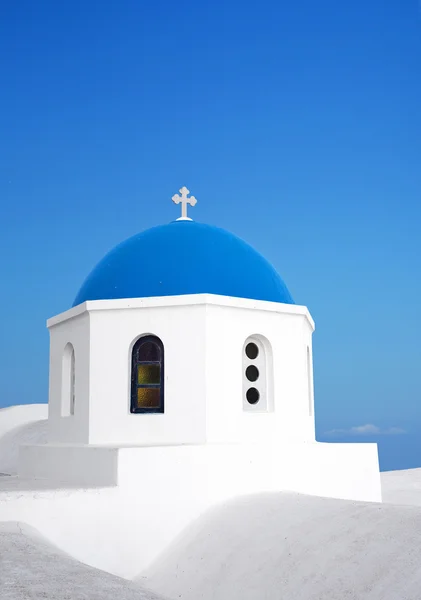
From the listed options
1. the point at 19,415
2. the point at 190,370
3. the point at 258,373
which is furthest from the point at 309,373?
the point at 19,415

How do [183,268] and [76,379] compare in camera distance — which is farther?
[76,379]

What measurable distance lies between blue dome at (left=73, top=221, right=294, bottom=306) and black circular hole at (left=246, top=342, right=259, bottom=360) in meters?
0.73

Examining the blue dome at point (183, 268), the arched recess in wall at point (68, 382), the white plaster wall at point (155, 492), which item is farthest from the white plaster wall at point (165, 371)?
the arched recess in wall at point (68, 382)

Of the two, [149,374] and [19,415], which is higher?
[149,374]

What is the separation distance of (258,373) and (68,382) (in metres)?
3.24

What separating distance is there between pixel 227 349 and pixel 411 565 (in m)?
4.88

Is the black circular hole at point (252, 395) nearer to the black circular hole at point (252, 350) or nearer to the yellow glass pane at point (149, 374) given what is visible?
the black circular hole at point (252, 350)

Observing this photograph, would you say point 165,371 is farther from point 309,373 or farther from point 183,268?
point 309,373

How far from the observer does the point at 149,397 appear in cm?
1089

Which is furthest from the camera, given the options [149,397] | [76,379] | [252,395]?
[76,379]

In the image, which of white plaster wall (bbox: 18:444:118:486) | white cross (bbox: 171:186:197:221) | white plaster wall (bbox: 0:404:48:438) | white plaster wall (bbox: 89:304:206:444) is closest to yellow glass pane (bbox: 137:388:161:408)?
white plaster wall (bbox: 89:304:206:444)

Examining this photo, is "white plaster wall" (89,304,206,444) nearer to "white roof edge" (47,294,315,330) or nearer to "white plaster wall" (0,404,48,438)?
"white roof edge" (47,294,315,330)

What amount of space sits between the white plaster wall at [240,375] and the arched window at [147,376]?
791mm

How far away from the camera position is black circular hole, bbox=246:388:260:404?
11201mm
